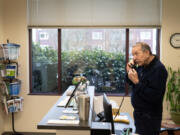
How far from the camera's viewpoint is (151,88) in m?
1.95

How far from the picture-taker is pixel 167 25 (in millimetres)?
3801

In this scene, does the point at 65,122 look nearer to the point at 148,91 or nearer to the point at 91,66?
the point at 148,91

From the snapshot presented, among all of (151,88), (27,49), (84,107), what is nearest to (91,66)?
(27,49)

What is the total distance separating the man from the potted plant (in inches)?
73.1

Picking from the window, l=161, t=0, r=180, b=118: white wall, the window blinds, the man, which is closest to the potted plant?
l=161, t=0, r=180, b=118: white wall

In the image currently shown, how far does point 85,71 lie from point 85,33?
757mm

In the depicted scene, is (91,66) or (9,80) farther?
(91,66)

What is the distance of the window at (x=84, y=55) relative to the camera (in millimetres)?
4000

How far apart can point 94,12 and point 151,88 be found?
7.70 feet

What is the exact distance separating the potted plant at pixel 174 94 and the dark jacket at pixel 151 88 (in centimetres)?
188

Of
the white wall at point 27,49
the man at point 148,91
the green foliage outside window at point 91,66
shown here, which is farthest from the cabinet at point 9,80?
the man at point 148,91

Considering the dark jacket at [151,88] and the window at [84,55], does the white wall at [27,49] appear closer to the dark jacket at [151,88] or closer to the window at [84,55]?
the window at [84,55]

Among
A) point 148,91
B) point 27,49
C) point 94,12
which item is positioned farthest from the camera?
point 27,49

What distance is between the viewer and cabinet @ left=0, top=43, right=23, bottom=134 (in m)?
3.65
